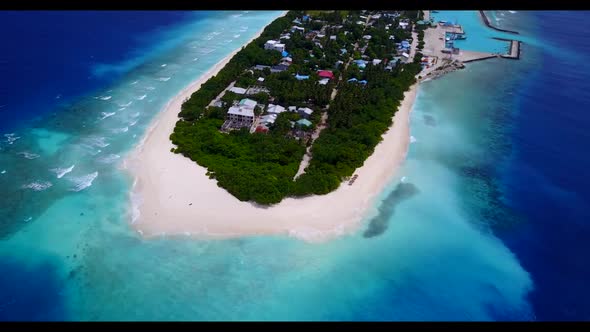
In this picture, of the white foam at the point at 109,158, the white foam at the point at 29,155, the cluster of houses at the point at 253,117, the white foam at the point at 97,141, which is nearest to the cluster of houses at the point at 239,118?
the cluster of houses at the point at 253,117

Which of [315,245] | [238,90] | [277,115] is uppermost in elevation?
[238,90]

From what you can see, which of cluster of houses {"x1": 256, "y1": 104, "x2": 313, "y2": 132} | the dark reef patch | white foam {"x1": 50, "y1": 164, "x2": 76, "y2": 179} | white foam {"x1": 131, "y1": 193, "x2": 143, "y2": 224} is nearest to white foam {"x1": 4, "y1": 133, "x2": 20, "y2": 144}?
white foam {"x1": 50, "y1": 164, "x2": 76, "y2": 179}

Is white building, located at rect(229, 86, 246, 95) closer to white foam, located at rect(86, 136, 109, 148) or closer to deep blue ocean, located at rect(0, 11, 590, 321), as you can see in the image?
deep blue ocean, located at rect(0, 11, 590, 321)

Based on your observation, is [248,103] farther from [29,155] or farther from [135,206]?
[29,155]

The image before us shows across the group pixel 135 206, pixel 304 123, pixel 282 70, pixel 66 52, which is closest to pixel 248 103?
pixel 304 123

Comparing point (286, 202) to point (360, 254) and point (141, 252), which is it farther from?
point (141, 252)
